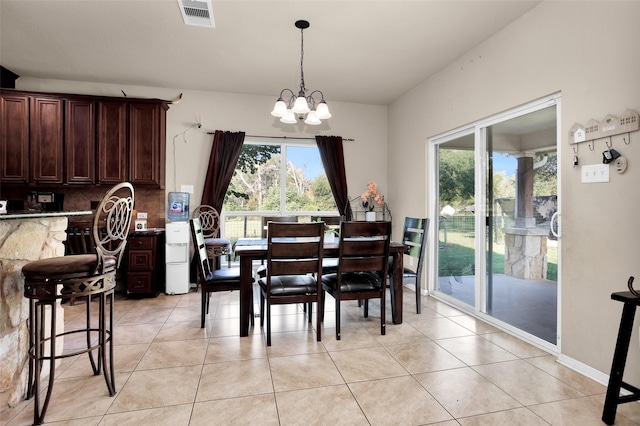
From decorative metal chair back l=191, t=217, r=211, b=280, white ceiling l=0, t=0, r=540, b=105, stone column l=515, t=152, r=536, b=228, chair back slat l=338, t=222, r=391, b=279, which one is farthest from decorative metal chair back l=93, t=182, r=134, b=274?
stone column l=515, t=152, r=536, b=228

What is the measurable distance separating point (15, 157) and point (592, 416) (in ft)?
19.2

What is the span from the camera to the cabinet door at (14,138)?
390 cm

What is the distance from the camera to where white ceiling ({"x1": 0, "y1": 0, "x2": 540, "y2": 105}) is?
277 centimetres

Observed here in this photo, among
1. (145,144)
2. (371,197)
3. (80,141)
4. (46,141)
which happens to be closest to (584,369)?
Answer: (371,197)

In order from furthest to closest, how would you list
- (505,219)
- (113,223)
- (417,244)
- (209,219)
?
(209,219)
(417,244)
(505,219)
(113,223)

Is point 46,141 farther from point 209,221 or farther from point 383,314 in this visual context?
point 383,314

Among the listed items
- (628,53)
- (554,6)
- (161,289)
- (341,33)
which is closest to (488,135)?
(554,6)

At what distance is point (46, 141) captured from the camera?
402 centimetres

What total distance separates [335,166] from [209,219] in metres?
2.05

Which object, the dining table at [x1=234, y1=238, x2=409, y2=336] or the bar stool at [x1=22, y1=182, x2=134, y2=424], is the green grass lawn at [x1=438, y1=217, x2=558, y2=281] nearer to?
the dining table at [x1=234, y1=238, x2=409, y2=336]

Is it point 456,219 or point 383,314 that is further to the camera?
point 456,219

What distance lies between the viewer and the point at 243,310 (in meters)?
2.86

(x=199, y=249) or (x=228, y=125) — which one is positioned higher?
(x=228, y=125)

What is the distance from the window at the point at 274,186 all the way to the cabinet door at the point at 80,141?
1.75m
